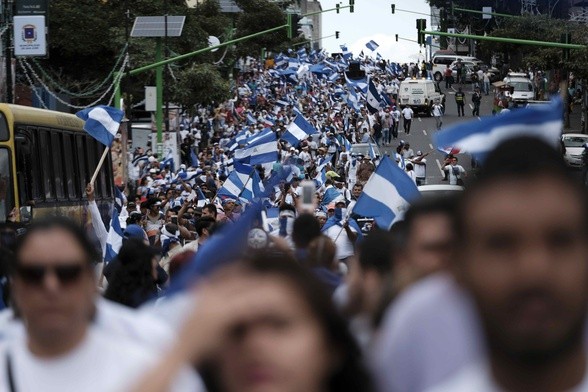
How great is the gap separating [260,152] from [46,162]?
651cm

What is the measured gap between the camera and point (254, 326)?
2.37 m

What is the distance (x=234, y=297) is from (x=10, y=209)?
16.4 metres

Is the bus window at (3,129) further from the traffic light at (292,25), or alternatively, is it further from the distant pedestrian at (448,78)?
the distant pedestrian at (448,78)

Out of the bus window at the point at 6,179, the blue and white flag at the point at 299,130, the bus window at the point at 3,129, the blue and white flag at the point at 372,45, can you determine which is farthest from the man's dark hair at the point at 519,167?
the blue and white flag at the point at 372,45

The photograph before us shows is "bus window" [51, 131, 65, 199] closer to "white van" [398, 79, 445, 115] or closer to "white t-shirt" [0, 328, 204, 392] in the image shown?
"white t-shirt" [0, 328, 204, 392]

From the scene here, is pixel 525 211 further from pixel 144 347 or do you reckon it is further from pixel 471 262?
pixel 144 347

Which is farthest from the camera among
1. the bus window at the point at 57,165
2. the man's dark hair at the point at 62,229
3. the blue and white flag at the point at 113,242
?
the bus window at the point at 57,165

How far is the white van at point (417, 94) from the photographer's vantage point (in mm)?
69562

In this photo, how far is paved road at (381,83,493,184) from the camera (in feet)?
152

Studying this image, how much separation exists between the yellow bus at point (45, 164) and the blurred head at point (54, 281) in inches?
538

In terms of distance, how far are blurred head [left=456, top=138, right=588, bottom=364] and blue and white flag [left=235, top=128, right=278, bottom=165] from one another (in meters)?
23.5

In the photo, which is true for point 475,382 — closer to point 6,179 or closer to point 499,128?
point 499,128

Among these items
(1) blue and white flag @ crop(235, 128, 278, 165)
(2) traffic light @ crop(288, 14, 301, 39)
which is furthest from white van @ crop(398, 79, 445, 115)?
(1) blue and white flag @ crop(235, 128, 278, 165)

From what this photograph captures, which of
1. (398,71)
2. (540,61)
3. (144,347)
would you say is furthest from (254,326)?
(398,71)
